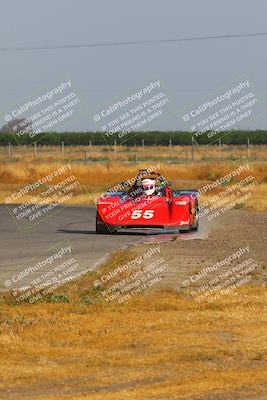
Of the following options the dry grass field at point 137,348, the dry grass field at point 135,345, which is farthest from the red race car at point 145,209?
the dry grass field at point 137,348

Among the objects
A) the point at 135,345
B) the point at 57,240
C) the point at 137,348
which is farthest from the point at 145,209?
the point at 137,348

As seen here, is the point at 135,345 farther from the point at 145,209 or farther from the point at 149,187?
the point at 149,187

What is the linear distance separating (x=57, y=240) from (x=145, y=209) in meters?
2.64

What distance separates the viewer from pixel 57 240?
2628cm

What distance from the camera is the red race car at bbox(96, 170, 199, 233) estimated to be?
1097 inches

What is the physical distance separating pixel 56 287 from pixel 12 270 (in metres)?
3.01

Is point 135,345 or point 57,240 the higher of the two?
point 135,345

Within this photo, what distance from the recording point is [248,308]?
13867 millimetres

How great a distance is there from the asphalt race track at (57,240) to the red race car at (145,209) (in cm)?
32

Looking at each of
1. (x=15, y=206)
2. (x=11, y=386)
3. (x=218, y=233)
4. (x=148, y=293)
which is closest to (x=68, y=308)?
(x=148, y=293)

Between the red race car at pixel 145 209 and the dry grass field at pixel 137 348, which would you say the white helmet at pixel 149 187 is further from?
the dry grass field at pixel 137 348

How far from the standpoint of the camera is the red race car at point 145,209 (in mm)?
27859

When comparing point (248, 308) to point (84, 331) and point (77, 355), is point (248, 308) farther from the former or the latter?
point (77, 355)

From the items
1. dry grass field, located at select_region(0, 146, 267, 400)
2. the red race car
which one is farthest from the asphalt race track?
dry grass field, located at select_region(0, 146, 267, 400)
